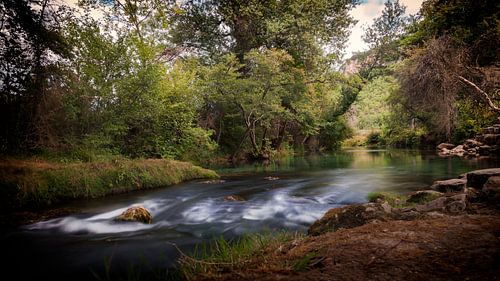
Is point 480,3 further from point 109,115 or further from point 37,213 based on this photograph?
point 37,213

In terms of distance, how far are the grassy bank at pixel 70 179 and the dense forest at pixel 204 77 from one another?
44.1 inches

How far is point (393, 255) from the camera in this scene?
248 cm

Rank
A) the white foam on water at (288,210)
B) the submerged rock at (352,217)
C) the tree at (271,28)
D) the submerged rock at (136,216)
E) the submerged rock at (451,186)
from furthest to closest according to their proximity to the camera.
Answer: the tree at (271,28) < the submerged rock at (451,186) < the white foam on water at (288,210) < the submerged rock at (136,216) < the submerged rock at (352,217)

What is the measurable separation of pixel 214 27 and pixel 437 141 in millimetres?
23508

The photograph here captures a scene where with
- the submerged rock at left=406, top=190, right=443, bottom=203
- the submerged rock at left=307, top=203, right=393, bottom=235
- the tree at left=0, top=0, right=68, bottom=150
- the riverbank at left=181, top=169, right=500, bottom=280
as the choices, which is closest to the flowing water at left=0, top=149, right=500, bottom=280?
the riverbank at left=181, top=169, right=500, bottom=280

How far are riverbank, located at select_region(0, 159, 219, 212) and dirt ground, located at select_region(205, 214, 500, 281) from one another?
7058 mm

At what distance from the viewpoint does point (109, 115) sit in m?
11.8

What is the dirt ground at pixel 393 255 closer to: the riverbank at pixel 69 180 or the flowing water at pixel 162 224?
the flowing water at pixel 162 224

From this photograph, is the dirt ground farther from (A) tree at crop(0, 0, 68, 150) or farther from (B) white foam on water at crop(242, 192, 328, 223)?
(A) tree at crop(0, 0, 68, 150)

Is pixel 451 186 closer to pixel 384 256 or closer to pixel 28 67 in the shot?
pixel 384 256

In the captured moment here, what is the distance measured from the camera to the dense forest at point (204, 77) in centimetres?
711

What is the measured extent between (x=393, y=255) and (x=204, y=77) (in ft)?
57.9

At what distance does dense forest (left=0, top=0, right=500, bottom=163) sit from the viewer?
280 inches

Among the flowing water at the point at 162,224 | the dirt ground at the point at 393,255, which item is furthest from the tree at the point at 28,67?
the dirt ground at the point at 393,255
